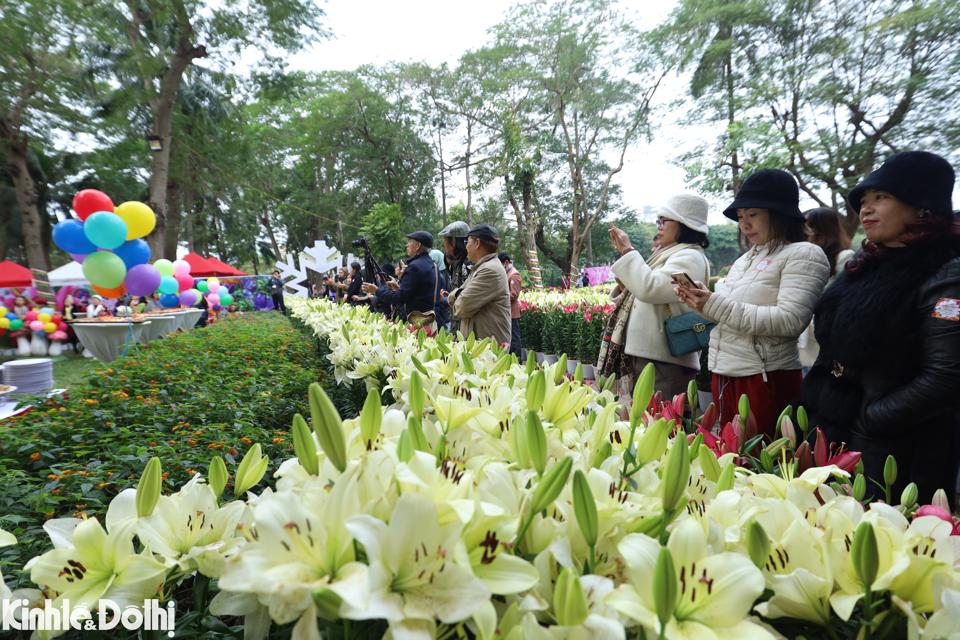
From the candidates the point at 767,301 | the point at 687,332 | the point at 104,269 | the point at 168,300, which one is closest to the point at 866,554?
the point at 767,301

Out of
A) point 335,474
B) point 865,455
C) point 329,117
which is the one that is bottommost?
point 865,455

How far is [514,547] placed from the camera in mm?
726

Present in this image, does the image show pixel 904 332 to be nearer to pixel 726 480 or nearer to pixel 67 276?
pixel 726 480

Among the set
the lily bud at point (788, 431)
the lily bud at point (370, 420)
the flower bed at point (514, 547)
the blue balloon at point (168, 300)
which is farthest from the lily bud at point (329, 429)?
the blue balloon at point (168, 300)

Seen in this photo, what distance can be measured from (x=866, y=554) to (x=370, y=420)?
2.28 ft

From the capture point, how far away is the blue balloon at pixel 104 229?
680 cm

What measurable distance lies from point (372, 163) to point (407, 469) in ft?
94.3

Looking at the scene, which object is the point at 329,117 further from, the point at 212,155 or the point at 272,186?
the point at 212,155

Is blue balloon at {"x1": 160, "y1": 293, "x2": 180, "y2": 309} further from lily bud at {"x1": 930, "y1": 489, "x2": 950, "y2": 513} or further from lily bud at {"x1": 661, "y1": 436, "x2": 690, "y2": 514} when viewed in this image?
lily bud at {"x1": 930, "y1": 489, "x2": 950, "y2": 513}

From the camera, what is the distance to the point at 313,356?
16.7 feet

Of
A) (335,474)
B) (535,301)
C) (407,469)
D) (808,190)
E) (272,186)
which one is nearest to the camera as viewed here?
(407,469)

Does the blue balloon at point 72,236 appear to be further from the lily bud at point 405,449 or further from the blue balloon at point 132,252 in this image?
the lily bud at point 405,449

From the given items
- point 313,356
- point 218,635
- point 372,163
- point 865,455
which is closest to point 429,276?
point 313,356

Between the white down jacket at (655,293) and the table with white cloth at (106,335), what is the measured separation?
8.39 meters
